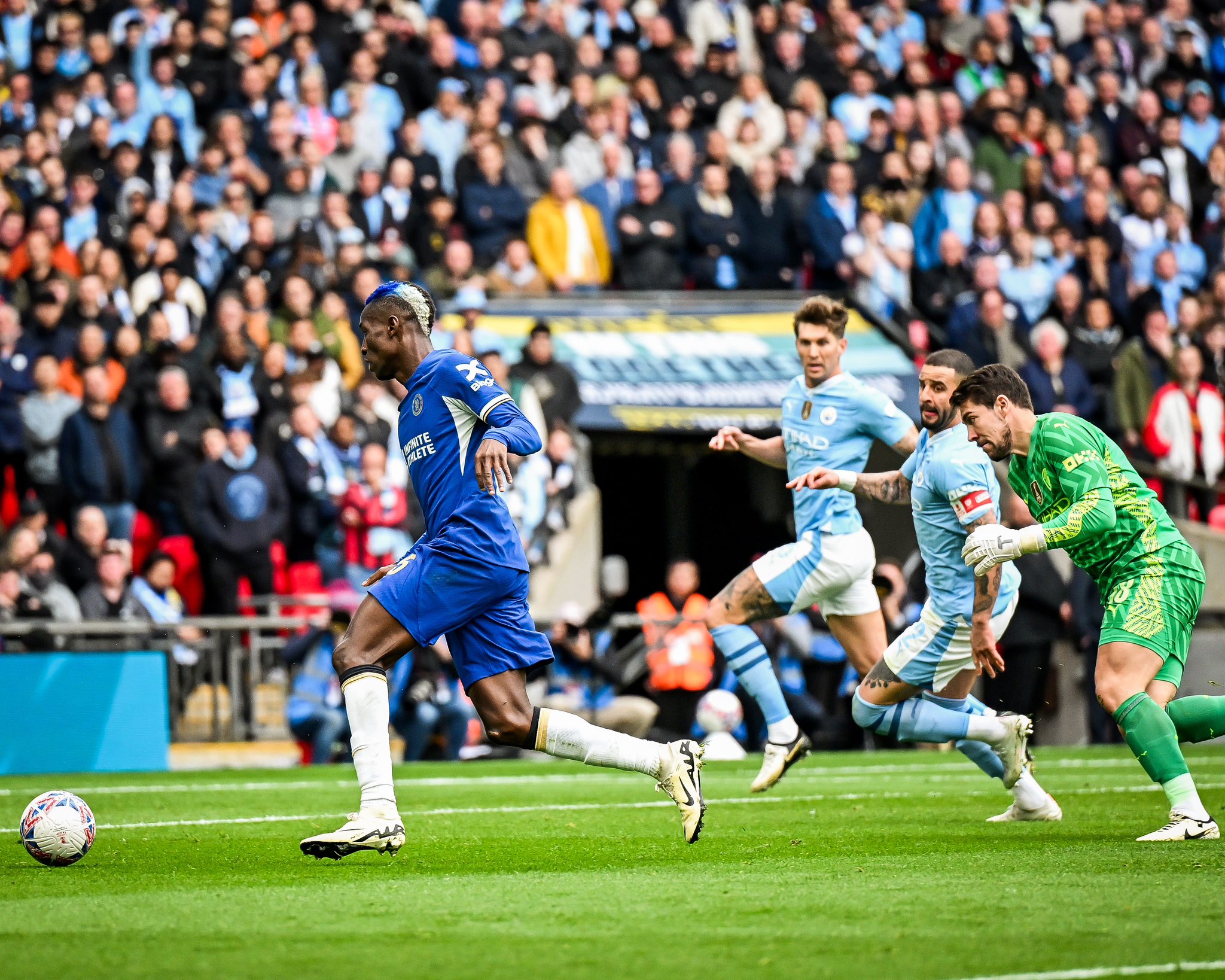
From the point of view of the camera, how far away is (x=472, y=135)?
2075 cm

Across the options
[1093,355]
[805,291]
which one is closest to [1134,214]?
[1093,355]

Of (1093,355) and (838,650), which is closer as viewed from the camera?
(838,650)

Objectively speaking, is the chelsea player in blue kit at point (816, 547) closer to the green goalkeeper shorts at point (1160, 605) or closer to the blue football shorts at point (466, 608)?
the green goalkeeper shorts at point (1160, 605)

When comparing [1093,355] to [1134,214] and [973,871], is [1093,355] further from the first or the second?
[973,871]

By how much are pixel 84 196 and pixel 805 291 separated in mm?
7778

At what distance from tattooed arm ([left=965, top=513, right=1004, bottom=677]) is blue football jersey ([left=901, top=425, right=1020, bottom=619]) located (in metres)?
0.22

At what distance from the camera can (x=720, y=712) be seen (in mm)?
16500

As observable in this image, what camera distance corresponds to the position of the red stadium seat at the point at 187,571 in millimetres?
16844

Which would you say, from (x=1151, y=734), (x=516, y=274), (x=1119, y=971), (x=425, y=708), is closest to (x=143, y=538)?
(x=425, y=708)

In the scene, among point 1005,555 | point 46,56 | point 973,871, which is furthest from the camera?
point 46,56

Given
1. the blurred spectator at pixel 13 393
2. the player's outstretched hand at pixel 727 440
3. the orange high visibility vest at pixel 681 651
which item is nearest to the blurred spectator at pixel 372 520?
the orange high visibility vest at pixel 681 651

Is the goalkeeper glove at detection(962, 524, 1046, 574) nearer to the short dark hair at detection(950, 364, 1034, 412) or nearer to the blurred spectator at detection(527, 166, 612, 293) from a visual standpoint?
the short dark hair at detection(950, 364, 1034, 412)

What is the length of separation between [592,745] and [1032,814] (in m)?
2.84

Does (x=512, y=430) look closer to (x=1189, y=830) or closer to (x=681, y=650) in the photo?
(x=1189, y=830)
